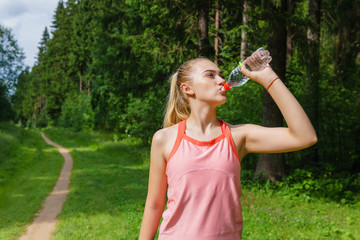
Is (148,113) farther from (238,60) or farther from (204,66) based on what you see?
(204,66)

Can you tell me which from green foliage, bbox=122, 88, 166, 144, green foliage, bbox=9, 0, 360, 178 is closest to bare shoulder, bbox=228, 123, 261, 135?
green foliage, bbox=9, 0, 360, 178

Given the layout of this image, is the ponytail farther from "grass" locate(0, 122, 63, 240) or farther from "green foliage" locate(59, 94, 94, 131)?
"green foliage" locate(59, 94, 94, 131)

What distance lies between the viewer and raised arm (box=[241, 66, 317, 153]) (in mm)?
1992

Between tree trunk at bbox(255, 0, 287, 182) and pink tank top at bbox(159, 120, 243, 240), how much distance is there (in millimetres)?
6583

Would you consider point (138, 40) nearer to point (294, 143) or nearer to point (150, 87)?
point (150, 87)

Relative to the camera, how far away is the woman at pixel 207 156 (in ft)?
6.51

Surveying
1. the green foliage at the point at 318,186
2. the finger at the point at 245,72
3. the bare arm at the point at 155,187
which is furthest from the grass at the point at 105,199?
the finger at the point at 245,72

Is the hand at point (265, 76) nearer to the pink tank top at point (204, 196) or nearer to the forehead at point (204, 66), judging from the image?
the forehead at point (204, 66)

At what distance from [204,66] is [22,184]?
10978 mm

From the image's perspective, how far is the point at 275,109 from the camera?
27.5ft

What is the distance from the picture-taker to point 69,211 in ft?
27.1

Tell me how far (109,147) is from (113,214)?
12.8m

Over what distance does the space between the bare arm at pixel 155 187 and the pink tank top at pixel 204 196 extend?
16cm

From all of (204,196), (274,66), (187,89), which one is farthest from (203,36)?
(204,196)
